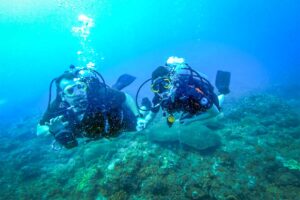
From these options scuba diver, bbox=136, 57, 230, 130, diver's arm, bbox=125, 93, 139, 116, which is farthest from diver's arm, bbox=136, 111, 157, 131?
scuba diver, bbox=136, 57, 230, 130

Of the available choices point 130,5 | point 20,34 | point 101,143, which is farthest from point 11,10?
point 101,143

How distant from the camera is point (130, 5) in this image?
295ft

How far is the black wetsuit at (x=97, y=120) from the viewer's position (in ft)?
13.3

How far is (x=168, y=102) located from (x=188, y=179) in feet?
Answer: 13.8

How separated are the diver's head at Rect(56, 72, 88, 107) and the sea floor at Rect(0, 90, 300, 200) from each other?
363 centimetres

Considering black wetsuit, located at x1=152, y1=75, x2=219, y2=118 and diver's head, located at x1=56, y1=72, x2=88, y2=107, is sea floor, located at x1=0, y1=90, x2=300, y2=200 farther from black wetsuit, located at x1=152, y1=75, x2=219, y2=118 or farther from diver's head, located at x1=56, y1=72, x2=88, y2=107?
black wetsuit, located at x1=152, y1=75, x2=219, y2=118

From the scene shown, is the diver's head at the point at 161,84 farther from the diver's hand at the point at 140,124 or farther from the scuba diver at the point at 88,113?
the diver's hand at the point at 140,124

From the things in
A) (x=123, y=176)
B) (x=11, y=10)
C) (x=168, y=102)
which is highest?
(x=11, y=10)

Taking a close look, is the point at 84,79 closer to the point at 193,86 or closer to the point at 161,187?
the point at 193,86

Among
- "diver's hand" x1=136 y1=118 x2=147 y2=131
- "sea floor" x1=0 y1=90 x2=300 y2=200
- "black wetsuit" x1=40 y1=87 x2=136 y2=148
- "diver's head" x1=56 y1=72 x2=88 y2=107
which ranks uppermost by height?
"diver's head" x1=56 y1=72 x2=88 y2=107

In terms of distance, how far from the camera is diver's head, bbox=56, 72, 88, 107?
4.35 meters

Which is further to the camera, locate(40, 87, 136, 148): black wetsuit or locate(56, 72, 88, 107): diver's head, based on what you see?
locate(56, 72, 88, 107): diver's head

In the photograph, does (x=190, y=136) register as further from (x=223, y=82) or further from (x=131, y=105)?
(x=131, y=105)

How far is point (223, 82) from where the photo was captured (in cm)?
633
